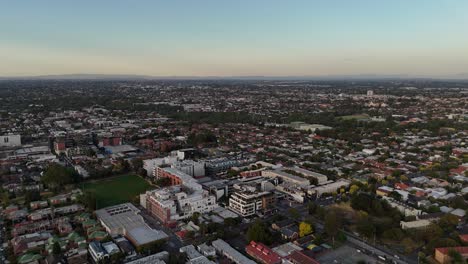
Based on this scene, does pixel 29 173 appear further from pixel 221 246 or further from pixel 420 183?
pixel 420 183

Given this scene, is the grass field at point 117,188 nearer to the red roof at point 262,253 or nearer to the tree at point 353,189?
the red roof at point 262,253

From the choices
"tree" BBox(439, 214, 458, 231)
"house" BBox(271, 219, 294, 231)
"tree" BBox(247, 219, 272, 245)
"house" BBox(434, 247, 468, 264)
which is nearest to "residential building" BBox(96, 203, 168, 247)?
"tree" BBox(247, 219, 272, 245)

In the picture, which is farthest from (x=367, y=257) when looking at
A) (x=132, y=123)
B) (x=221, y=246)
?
(x=132, y=123)

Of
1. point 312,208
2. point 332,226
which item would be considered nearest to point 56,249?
point 332,226

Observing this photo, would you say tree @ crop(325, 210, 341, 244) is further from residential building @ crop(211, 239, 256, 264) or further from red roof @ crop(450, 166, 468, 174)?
red roof @ crop(450, 166, 468, 174)

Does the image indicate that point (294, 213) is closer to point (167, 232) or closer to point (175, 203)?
point (175, 203)
